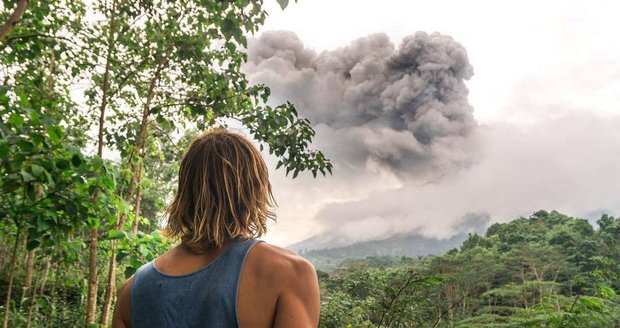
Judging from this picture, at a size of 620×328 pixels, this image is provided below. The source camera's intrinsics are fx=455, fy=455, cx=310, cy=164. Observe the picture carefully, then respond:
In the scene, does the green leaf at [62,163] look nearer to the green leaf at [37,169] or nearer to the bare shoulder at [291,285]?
the green leaf at [37,169]

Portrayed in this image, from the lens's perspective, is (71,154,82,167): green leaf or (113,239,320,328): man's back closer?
(113,239,320,328): man's back

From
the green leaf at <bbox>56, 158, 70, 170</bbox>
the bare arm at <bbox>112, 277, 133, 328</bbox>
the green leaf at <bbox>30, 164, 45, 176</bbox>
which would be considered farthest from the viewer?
the green leaf at <bbox>56, 158, 70, 170</bbox>

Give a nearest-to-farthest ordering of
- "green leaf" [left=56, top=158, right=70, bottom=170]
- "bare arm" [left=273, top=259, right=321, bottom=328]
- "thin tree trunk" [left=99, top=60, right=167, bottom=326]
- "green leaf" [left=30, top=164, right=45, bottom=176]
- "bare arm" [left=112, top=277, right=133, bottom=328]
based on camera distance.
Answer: "bare arm" [left=273, top=259, right=321, bottom=328]
"bare arm" [left=112, top=277, right=133, bottom=328]
"green leaf" [left=30, top=164, right=45, bottom=176]
"green leaf" [left=56, top=158, right=70, bottom=170]
"thin tree trunk" [left=99, top=60, right=167, bottom=326]

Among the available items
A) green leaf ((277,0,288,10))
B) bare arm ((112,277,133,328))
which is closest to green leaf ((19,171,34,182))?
bare arm ((112,277,133,328))

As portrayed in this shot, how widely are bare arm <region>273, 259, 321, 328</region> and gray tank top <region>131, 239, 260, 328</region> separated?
0.25ft

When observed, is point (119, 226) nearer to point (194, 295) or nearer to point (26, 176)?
point (26, 176)

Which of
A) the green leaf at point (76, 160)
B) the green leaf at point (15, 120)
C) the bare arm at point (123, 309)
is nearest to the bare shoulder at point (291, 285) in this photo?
the bare arm at point (123, 309)

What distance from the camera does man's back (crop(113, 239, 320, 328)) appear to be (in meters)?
0.74

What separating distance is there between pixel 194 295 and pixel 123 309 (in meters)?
0.20

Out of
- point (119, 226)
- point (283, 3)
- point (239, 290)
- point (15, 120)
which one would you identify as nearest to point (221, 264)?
point (239, 290)

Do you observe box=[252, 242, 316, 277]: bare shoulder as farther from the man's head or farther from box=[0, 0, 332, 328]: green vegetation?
box=[0, 0, 332, 328]: green vegetation

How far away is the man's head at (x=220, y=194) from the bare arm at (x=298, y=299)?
0.14 metres

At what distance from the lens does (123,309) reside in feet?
2.89

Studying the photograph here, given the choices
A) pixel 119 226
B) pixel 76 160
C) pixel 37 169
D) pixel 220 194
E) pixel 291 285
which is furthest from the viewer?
pixel 119 226
